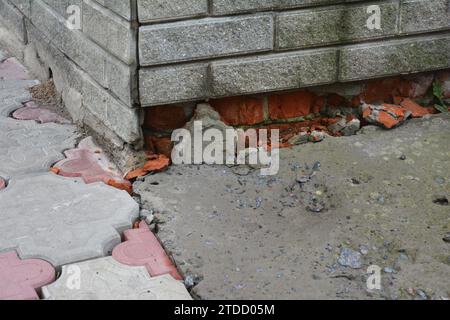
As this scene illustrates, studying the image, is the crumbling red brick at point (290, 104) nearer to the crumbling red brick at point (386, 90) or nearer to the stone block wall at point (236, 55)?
the stone block wall at point (236, 55)

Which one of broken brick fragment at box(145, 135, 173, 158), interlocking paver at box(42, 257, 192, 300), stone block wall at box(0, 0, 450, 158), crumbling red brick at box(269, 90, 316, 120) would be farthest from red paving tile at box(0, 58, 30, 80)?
interlocking paver at box(42, 257, 192, 300)

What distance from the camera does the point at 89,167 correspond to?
450 centimetres

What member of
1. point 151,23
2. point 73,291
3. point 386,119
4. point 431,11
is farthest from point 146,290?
point 431,11

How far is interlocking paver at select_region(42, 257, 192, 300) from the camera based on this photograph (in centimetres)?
334

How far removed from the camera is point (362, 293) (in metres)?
3.34

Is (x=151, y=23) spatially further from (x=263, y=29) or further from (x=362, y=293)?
(x=362, y=293)

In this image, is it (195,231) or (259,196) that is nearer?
(195,231)

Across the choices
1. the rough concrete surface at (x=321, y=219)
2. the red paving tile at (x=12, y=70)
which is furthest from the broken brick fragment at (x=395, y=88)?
the red paving tile at (x=12, y=70)

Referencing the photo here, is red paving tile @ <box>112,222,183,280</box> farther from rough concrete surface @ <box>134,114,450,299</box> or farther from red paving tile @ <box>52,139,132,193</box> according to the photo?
red paving tile @ <box>52,139,132,193</box>

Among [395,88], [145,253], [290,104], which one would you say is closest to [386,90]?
[395,88]

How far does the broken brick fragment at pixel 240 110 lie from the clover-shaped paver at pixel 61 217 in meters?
0.79

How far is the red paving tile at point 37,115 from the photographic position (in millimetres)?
5152

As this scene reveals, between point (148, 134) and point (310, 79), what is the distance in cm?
99

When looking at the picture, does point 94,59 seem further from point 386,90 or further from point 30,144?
point 386,90
